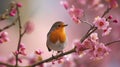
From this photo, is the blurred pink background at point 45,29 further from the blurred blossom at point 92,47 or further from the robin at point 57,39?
the blurred blossom at point 92,47

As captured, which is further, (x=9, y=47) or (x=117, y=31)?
(x=9, y=47)

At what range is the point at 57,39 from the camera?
0.99m

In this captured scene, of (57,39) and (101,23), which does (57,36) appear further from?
(101,23)

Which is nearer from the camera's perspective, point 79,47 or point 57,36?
point 79,47

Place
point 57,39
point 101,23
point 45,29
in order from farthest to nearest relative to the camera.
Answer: point 45,29, point 57,39, point 101,23

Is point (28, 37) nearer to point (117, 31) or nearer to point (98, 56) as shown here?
point (117, 31)

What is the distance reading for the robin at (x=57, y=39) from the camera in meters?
0.96

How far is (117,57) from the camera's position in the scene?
168 cm

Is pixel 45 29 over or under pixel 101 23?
under

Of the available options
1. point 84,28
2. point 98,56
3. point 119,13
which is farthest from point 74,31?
point 98,56

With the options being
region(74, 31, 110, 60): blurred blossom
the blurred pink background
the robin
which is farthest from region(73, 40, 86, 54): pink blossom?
the blurred pink background

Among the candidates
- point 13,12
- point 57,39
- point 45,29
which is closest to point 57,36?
point 57,39

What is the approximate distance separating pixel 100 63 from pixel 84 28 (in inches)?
15.7

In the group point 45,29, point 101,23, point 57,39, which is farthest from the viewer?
point 45,29
